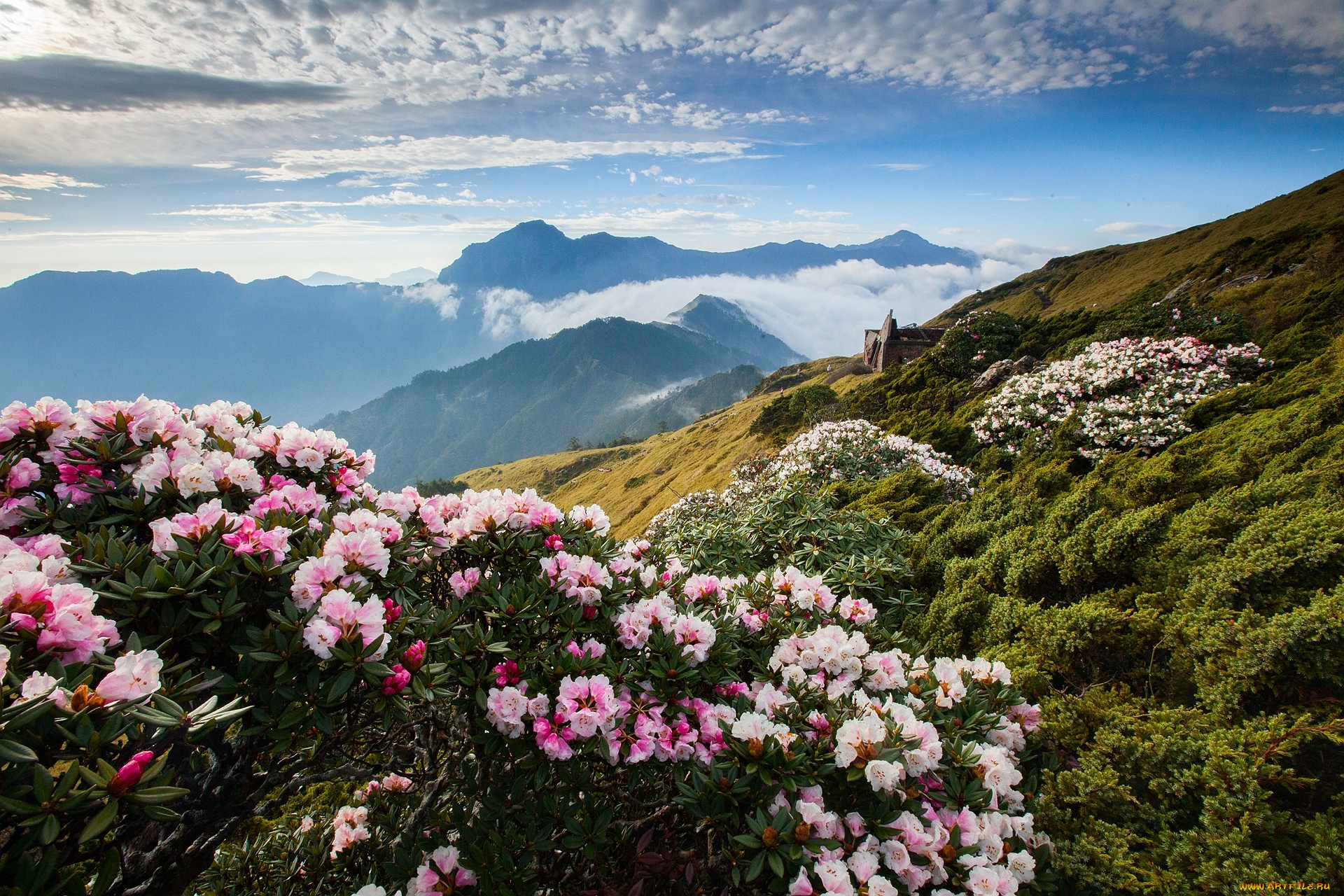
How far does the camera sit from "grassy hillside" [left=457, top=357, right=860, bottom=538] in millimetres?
49625

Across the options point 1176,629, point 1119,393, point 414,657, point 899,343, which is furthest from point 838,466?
point 899,343

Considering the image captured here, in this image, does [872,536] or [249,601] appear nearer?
[249,601]

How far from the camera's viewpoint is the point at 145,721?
2.07 m

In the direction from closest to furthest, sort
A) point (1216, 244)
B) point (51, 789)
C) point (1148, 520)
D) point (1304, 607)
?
point (51, 789) → point (1304, 607) → point (1148, 520) → point (1216, 244)

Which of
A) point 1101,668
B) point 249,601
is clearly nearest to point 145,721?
point 249,601

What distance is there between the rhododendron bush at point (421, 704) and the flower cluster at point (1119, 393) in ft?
31.4

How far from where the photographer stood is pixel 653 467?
73.8 meters

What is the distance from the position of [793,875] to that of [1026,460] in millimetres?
11338

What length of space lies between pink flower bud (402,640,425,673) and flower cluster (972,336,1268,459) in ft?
37.7

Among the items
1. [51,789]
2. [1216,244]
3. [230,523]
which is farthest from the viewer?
[1216,244]

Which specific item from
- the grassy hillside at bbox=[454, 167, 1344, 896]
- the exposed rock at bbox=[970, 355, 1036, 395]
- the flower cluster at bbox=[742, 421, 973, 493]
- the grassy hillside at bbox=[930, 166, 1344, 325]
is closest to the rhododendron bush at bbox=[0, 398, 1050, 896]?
the grassy hillside at bbox=[454, 167, 1344, 896]

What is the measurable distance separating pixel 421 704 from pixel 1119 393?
15.8m

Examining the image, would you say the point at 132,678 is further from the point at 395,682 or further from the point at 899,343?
the point at 899,343

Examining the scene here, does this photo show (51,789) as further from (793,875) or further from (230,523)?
(793,875)
